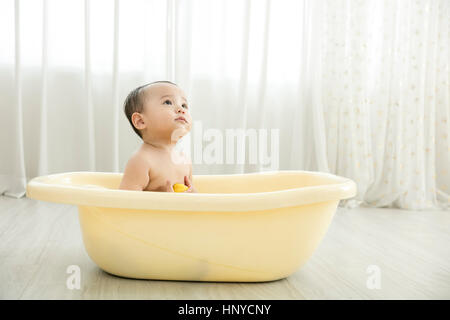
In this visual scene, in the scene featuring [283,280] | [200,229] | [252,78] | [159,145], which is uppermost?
[252,78]

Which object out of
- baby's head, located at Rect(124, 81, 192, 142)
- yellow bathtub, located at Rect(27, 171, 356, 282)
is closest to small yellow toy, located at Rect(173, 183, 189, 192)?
baby's head, located at Rect(124, 81, 192, 142)

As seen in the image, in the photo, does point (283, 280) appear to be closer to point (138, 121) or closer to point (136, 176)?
point (136, 176)

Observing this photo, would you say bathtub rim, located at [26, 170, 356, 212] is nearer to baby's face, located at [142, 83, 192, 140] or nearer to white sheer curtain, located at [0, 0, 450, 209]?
baby's face, located at [142, 83, 192, 140]

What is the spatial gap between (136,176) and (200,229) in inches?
11.1

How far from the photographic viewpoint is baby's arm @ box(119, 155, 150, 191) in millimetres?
1166

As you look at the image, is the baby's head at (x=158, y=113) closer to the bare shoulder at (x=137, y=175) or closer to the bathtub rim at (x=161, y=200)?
the bare shoulder at (x=137, y=175)

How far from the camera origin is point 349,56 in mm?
2289

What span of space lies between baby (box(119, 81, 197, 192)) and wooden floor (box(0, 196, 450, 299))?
277 mm

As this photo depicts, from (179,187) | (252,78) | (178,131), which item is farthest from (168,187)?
(252,78)

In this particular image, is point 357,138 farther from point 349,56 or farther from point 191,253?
point 191,253

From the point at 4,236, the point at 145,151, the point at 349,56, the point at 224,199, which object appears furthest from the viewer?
the point at 349,56

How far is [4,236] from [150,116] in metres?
0.59

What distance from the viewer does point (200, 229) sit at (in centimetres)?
97

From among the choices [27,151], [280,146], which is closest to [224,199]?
[280,146]
